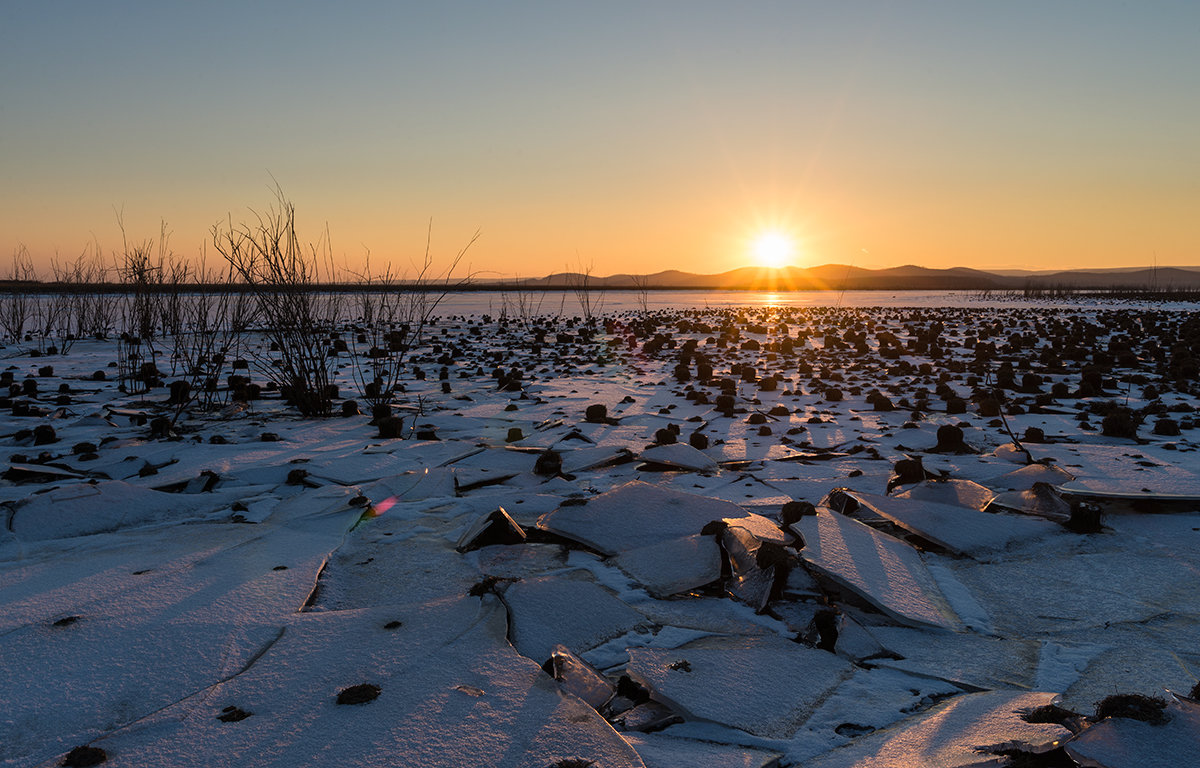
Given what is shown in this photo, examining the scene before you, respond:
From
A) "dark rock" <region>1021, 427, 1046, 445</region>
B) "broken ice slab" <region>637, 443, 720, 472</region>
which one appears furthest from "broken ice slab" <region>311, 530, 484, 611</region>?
"dark rock" <region>1021, 427, 1046, 445</region>

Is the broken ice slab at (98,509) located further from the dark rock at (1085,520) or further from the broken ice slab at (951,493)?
the dark rock at (1085,520)

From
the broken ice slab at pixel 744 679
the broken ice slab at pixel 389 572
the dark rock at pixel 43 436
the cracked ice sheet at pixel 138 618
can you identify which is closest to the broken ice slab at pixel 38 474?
the dark rock at pixel 43 436

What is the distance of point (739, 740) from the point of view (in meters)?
1.64

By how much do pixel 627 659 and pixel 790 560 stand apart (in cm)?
81

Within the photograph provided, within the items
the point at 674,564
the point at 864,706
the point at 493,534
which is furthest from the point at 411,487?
the point at 864,706

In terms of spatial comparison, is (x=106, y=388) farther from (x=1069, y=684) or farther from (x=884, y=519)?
(x=1069, y=684)

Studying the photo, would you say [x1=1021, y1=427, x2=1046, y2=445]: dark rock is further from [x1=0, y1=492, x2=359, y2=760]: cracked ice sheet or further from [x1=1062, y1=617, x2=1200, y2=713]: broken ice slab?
[x1=0, y1=492, x2=359, y2=760]: cracked ice sheet

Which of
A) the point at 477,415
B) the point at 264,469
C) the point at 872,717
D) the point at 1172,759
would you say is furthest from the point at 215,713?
the point at 477,415

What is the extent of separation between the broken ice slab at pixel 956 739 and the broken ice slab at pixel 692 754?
0.38 ft

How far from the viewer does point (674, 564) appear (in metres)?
2.62

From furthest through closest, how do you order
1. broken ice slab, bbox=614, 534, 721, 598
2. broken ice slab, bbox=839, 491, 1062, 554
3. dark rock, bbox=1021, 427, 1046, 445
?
1. dark rock, bbox=1021, 427, 1046, 445
2. broken ice slab, bbox=839, 491, 1062, 554
3. broken ice slab, bbox=614, 534, 721, 598

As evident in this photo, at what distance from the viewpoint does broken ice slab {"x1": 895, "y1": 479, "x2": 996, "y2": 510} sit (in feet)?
10.6

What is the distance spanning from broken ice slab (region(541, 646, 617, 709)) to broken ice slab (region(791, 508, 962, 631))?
1.00 metres

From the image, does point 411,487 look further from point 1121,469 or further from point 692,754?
point 1121,469
